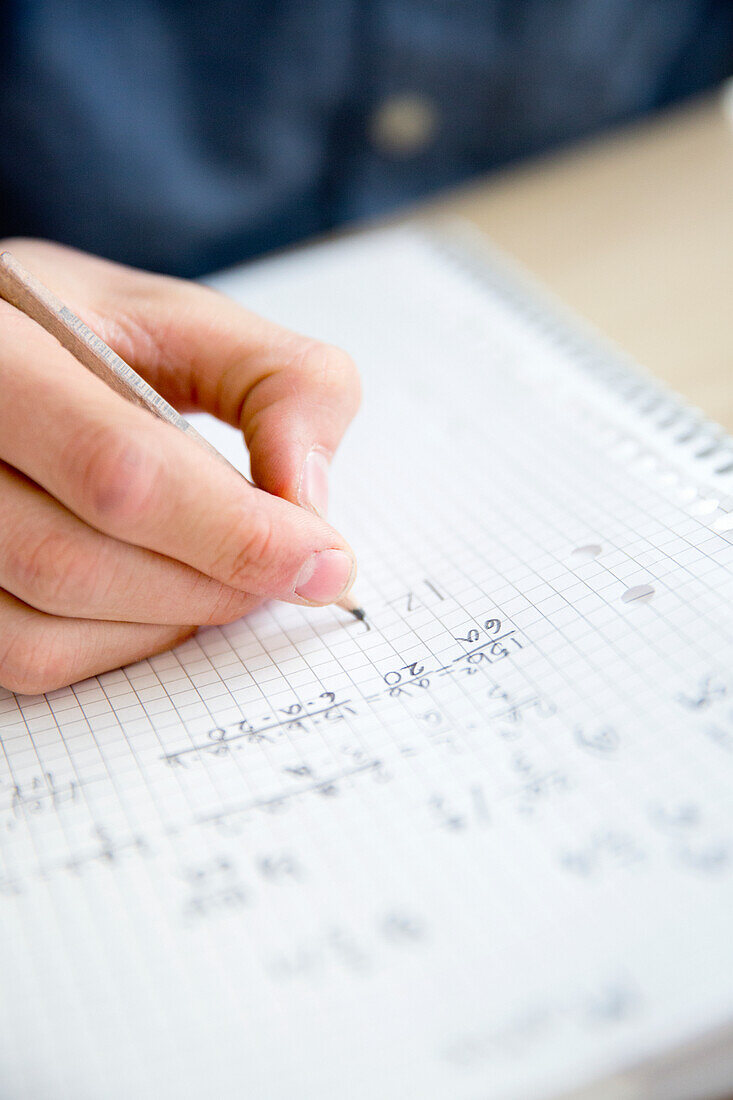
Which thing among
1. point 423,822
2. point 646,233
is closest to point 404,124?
point 646,233

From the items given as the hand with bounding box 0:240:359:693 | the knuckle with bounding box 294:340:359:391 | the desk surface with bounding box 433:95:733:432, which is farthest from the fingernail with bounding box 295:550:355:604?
the desk surface with bounding box 433:95:733:432

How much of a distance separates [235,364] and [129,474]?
138 millimetres

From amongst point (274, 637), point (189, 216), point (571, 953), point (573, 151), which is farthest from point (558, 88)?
point (571, 953)

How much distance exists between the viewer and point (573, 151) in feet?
2.92

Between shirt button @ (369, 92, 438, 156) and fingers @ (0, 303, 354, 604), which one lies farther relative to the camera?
shirt button @ (369, 92, 438, 156)

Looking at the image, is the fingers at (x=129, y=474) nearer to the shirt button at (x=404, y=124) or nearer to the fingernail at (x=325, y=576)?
the fingernail at (x=325, y=576)

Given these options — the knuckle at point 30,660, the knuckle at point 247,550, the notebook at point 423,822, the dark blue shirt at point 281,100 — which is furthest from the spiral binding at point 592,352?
the knuckle at point 30,660

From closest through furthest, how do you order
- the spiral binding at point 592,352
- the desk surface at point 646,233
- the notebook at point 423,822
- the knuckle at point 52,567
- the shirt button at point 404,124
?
the notebook at point 423,822 < the knuckle at point 52,567 < the spiral binding at point 592,352 < the desk surface at point 646,233 < the shirt button at point 404,124

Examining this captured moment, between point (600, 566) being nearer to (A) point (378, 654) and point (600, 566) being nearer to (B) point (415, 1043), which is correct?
(A) point (378, 654)

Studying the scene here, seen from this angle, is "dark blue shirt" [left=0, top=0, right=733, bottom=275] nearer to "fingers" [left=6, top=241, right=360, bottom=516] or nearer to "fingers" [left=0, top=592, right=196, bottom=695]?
"fingers" [left=6, top=241, right=360, bottom=516]

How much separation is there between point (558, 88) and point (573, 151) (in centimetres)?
7

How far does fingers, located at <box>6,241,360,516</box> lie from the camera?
43cm

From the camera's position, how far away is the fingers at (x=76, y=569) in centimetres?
37

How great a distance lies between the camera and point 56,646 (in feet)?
1.26
